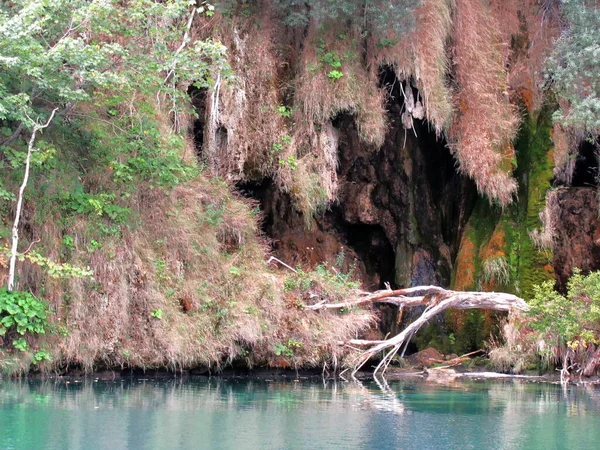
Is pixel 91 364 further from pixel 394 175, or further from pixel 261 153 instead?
pixel 394 175

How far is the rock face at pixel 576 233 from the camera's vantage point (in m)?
17.2

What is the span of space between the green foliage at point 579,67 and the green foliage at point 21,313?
962 centimetres

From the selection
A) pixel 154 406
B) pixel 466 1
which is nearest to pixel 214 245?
pixel 154 406

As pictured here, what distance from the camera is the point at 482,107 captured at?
17719 millimetres

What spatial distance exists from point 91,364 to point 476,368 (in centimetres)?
664

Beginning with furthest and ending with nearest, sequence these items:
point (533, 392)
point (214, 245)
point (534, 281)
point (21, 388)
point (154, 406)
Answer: point (534, 281)
point (214, 245)
point (533, 392)
point (21, 388)
point (154, 406)

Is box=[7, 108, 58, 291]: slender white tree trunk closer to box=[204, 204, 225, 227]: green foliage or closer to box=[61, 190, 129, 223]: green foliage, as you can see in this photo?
box=[61, 190, 129, 223]: green foliage

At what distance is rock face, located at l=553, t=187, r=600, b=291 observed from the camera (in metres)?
17.2

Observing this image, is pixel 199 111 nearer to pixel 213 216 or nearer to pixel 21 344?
pixel 213 216

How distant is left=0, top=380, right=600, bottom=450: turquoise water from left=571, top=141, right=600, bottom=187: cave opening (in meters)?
6.42

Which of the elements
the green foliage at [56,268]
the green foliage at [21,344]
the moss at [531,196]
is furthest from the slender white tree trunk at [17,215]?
the moss at [531,196]

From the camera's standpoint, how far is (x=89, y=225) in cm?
1354

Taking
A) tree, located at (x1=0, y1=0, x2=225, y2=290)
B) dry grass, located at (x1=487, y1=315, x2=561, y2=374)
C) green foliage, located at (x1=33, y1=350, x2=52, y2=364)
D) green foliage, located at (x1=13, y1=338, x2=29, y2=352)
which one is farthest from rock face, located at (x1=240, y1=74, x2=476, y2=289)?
green foliage, located at (x1=13, y1=338, x2=29, y2=352)

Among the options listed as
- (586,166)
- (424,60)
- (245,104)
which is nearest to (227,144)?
(245,104)
